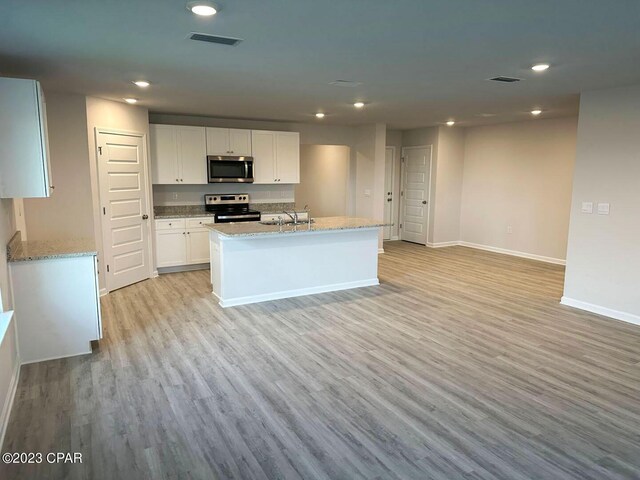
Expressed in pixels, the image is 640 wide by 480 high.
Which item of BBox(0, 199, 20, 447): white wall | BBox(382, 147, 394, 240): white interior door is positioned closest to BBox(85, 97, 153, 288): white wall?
BBox(0, 199, 20, 447): white wall

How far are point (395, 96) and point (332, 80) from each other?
1.14m

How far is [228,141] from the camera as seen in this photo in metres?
7.00

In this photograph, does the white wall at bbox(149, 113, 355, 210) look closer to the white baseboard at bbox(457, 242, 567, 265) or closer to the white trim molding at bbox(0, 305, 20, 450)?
the white baseboard at bbox(457, 242, 567, 265)

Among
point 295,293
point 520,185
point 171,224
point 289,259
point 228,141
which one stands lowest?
point 295,293

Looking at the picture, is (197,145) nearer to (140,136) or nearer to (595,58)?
(140,136)

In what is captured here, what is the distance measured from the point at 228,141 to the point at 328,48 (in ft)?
14.0

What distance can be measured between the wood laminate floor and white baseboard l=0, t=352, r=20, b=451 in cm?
5

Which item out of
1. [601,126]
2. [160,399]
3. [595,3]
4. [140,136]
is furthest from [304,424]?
[140,136]

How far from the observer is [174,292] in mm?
5633

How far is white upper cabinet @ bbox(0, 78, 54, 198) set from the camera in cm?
322

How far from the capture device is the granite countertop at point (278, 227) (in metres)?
4.85

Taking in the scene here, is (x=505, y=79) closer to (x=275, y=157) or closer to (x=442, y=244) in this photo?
(x=275, y=157)

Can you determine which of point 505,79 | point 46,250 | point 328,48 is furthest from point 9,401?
point 505,79

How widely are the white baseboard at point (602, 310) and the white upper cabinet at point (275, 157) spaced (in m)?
4.62
